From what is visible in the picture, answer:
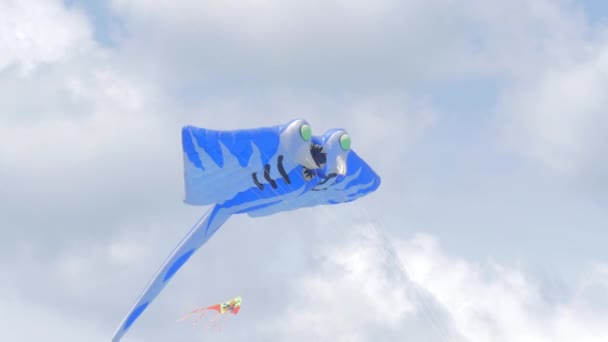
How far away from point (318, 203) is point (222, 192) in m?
7.01

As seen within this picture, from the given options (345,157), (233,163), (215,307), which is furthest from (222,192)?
(215,307)

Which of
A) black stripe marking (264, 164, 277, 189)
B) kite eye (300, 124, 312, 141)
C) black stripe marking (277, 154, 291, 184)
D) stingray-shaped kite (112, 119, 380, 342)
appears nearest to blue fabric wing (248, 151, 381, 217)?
stingray-shaped kite (112, 119, 380, 342)

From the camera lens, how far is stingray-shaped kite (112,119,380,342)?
52688mm

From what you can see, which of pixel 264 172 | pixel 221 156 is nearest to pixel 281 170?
pixel 264 172

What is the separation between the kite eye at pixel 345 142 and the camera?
5512 cm

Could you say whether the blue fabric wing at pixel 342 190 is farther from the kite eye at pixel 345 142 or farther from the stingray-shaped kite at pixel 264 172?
the kite eye at pixel 345 142

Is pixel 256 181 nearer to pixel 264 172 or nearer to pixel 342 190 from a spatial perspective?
pixel 264 172

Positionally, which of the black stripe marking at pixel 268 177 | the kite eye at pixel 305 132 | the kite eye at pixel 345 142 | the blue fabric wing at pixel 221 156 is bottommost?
the blue fabric wing at pixel 221 156

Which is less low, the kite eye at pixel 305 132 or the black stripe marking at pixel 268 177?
the kite eye at pixel 305 132

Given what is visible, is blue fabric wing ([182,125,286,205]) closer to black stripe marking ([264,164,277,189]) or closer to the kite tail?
black stripe marking ([264,164,277,189])

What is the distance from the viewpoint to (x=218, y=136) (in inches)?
2063

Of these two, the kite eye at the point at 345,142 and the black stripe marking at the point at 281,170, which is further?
the kite eye at the point at 345,142

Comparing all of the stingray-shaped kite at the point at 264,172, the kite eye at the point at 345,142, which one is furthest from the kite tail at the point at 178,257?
the kite eye at the point at 345,142

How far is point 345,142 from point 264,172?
4.23 meters
